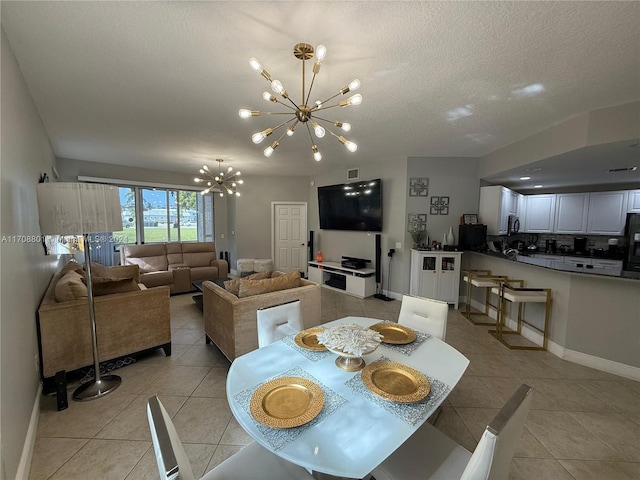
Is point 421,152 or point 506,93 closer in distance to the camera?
point 506,93

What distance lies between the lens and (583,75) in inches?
76.5

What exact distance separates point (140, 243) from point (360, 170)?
5264 mm

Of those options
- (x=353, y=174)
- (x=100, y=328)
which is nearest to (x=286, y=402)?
(x=100, y=328)

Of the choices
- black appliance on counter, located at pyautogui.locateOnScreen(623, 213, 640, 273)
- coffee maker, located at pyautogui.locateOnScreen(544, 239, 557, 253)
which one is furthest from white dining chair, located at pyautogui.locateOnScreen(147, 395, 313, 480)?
coffee maker, located at pyautogui.locateOnScreen(544, 239, 557, 253)

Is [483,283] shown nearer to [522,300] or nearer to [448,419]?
[522,300]

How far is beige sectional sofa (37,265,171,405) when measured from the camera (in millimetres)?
2129

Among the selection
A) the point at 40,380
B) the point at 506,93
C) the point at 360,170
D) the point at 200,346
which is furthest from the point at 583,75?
the point at 40,380

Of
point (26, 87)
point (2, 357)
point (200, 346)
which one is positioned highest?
point (26, 87)

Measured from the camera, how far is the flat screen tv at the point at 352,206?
490cm

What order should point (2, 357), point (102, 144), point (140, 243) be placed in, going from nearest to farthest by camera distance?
1. point (2, 357)
2. point (102, 144)
3. point (140, 243)

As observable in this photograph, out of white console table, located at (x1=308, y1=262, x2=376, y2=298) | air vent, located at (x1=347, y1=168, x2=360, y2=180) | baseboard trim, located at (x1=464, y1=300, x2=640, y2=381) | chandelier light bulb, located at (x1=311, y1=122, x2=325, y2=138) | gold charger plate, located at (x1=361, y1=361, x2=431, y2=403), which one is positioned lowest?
baseboard trim, located at (x1=464, y1=300, x2=640, y2=381)

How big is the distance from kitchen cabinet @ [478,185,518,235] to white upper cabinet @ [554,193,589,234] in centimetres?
172

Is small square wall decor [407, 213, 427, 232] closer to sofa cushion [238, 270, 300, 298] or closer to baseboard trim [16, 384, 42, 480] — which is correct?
sofa cushion [238, 270, 300, 298]

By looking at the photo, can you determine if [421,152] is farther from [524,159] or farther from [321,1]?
[321,1]
